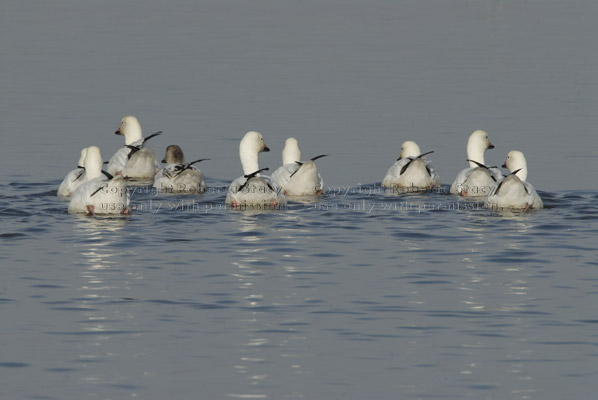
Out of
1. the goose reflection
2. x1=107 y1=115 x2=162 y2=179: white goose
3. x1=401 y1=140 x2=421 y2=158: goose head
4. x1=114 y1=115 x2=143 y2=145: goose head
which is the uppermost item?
x1=114 y1=115 x2=143 y2=145: goose head

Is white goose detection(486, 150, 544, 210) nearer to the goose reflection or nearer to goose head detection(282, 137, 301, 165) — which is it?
the goose reflection

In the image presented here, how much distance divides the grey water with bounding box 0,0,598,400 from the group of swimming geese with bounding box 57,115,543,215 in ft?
1.07

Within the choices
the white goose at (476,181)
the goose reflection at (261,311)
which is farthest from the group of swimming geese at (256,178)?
the goose reflection at (261,311)

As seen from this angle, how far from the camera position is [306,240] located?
18031mm

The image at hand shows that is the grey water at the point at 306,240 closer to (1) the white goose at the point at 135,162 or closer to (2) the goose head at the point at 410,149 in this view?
(2) the goose head at the point at 410,149

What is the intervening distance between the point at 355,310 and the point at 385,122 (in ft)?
53.7

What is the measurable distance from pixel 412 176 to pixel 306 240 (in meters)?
5.72

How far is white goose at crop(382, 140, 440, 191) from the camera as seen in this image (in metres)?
23.3

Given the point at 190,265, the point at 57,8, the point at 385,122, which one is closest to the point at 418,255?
the point at 190,265

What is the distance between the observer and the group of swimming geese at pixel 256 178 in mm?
20141

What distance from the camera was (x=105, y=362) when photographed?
465 inches

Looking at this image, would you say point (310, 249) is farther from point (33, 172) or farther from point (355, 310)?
point (33, 172)

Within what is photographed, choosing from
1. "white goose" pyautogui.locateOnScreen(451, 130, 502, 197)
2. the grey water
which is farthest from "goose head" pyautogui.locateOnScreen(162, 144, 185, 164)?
"white goose" pyautogui.locateOnScreen(451, 130, 502, 197)

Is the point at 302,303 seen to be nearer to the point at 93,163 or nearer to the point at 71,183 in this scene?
the point at 93,163
